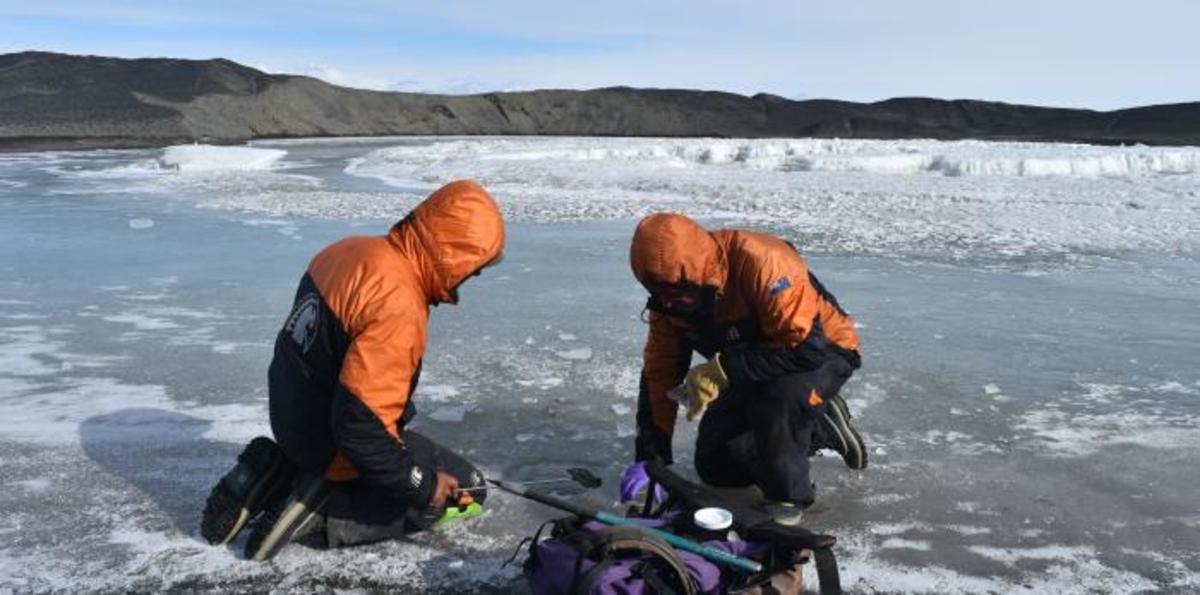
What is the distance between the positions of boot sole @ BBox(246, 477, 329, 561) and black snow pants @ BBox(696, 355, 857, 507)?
137cm

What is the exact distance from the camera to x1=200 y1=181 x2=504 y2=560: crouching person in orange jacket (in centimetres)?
251

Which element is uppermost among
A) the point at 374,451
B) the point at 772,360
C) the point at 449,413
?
the point at 772,360

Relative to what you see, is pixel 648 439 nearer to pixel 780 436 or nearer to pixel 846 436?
pixel 780 436

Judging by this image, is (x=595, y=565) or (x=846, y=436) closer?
(x=595, y=565)

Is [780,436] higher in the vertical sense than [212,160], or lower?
lower

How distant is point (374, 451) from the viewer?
8.32ft

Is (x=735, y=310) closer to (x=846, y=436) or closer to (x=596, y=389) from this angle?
(x=846, y=436)

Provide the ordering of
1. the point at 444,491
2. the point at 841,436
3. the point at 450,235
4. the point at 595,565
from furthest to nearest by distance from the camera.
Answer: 1. the point at 841,436
2. the point at 444,491
3. the point at 450,235
4. the point at 595,565

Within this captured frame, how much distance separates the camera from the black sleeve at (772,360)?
296 cm

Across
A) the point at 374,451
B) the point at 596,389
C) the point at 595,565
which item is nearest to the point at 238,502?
the point at 374,451

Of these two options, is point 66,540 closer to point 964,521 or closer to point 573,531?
point 573,531

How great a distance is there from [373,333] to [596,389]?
2.06 m

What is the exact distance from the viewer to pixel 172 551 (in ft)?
9.26

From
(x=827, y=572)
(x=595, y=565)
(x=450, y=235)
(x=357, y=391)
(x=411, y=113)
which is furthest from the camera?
(x=411, y=113)
